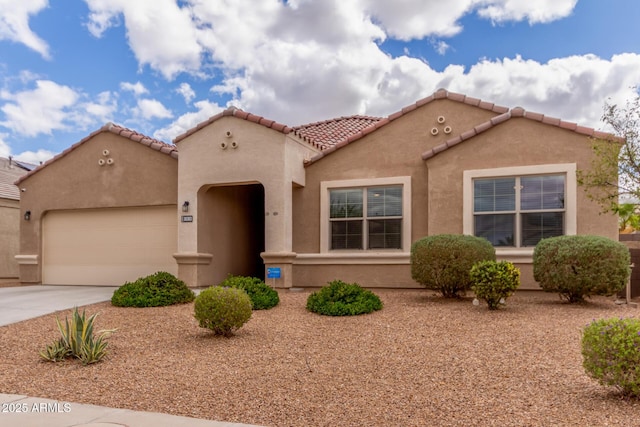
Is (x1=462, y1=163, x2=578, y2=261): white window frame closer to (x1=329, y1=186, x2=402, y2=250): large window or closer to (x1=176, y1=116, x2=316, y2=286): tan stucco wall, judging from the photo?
(x1=329, y1=186, x2=402, y2=250): large window

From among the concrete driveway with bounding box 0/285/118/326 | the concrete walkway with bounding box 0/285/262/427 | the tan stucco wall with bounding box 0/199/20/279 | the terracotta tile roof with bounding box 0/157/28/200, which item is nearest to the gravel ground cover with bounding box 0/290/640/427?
the concrete walkway with bounding box 0/285/262/427

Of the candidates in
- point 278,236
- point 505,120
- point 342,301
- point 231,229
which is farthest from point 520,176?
point 231,229

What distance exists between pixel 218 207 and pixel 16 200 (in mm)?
12118

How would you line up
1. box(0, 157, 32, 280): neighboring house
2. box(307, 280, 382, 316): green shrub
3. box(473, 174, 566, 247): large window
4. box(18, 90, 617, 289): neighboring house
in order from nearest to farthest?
1. box(307, 280, 382, 316): green shrub
2. box(473, 174, 566, 247): large window
3. box(18, 90, 617, 289): neighboring house
4. box(0, 157, 32, 280): neighboring house

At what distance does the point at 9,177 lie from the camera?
2284cm

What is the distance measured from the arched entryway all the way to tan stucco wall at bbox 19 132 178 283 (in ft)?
4.14

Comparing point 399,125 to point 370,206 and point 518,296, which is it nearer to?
point 370,206

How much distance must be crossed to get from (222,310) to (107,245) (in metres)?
9.29

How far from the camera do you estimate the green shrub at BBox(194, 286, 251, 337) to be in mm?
7445

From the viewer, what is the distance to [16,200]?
20.9m

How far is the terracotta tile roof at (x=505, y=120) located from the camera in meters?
10.9

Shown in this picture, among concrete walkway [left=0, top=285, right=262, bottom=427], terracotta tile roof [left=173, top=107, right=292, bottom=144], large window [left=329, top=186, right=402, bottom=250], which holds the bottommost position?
concrete walkway [left=0, top=285, right=262, bottom=427]

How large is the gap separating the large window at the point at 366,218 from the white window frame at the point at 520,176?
1759 mm

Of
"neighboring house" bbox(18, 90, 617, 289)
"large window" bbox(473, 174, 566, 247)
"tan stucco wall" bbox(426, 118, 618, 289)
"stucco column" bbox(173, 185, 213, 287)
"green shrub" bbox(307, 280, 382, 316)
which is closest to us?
"green shrub" bbox(307, 280, 382, 316)
